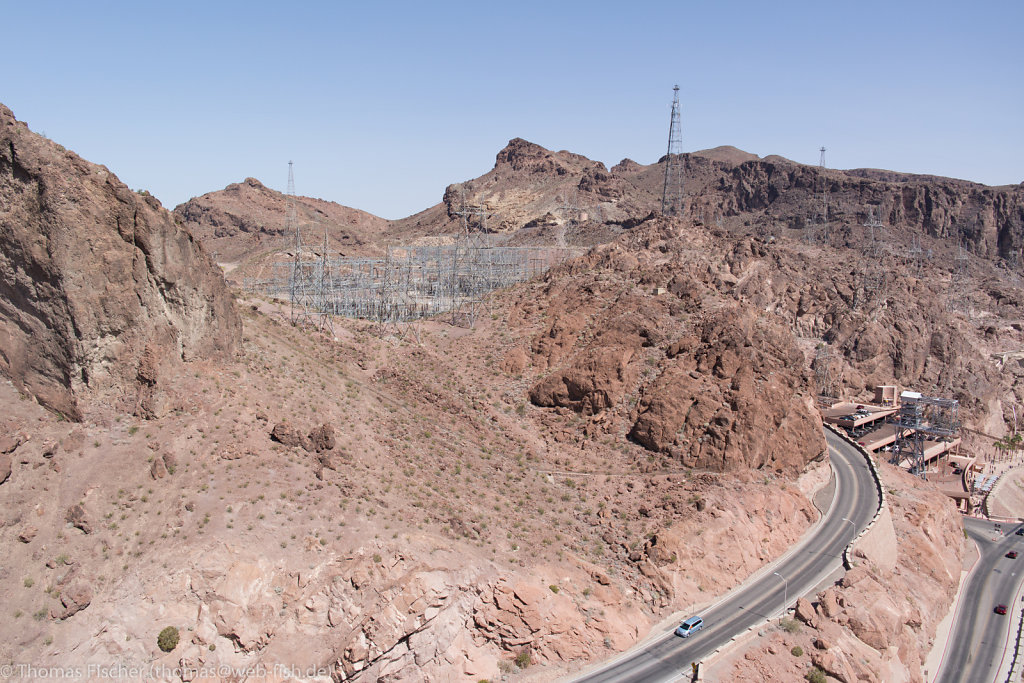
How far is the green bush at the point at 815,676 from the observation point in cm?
2875

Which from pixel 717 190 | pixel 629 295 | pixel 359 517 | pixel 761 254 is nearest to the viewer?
pixel 359 517

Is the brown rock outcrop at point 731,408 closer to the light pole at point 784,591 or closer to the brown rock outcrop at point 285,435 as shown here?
the light pole at point 784,591

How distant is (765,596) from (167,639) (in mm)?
26012

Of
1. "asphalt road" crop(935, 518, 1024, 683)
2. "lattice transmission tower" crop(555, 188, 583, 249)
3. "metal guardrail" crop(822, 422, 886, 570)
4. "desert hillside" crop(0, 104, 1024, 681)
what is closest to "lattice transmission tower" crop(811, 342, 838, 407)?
"metal guardrail" crop(822, 422, 886, 570)

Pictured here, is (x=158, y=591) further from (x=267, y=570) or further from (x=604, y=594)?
(x=604, y=594)

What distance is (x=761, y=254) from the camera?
92.7 meters

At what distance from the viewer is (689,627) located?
30.5 metres

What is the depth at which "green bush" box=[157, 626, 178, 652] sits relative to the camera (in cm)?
2294

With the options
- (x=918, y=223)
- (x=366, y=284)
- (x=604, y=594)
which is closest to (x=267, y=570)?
(x=604, y=594)

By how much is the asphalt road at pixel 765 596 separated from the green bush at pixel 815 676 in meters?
3.01

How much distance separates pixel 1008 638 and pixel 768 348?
2357 centimetres

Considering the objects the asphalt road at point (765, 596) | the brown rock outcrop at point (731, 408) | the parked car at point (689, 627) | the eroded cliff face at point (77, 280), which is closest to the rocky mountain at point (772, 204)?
the brown rock outcrop at point (731, 408)

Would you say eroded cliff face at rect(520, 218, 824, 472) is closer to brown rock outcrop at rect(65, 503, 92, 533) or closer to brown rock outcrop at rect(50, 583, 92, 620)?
brown rock outcrop at rect(65, 503, 92, 533)

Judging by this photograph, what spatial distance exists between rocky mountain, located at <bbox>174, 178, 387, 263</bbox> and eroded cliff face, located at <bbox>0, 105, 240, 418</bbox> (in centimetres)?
7788
